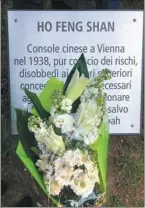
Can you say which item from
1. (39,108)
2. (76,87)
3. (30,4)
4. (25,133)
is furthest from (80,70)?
(30,4)

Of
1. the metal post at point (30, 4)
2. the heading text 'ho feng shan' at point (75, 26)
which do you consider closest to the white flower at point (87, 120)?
the heading text 'ho feng shan' at point (75, 26)

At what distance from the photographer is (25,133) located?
149cm

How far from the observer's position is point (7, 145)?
68.1 inches

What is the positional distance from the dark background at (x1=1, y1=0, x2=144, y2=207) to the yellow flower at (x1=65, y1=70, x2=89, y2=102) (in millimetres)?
365

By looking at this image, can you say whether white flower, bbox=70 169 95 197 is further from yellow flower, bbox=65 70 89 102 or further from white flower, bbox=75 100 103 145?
yellow flower, bbox=65 70 89 102

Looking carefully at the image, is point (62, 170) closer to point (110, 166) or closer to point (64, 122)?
point (64, 122)

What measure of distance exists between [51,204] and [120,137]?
445mm

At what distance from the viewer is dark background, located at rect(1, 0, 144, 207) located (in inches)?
66.6

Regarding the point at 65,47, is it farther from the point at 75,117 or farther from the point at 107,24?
the point at 75,117

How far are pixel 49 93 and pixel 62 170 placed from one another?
0.30 m

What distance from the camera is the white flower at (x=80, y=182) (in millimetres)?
1373

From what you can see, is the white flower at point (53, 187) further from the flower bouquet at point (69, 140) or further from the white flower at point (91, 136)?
the white flower at point (91, 136)

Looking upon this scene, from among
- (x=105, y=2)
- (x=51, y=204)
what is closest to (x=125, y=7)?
(x=105, y=2)

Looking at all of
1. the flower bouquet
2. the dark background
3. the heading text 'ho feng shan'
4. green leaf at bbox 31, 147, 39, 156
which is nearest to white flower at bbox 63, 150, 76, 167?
the flower bouquet
